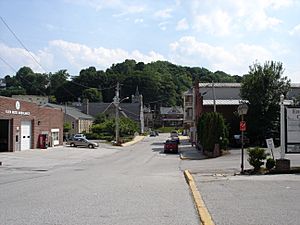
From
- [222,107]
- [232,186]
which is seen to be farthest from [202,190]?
[222,107]

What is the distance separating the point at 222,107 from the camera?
60.1 metres

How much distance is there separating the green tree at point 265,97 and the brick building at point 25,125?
2508cm

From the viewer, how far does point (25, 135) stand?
53.7 metres

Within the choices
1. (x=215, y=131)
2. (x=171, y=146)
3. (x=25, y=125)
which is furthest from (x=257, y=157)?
(x=25, y=125)

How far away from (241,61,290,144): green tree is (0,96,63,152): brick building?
82.3 ft

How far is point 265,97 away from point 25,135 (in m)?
27.4

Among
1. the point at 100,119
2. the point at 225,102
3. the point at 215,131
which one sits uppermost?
the point at 225,102

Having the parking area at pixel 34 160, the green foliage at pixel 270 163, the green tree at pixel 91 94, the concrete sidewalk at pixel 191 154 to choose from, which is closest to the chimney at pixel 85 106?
the green tree at pixel 91 94

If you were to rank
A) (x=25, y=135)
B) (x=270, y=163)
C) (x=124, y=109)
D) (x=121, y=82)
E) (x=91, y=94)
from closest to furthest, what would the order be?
(x=270, y=163) < (x=25, y=135) < (x=124, y=109) < (x=91, y=94) < (x=121, y=82)

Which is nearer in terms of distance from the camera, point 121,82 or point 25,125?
point 25,125

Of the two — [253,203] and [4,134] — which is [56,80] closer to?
[4,134]

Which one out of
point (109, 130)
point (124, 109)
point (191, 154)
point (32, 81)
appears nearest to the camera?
point (191, 154)

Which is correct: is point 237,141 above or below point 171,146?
above

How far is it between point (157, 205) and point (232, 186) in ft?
16.7
